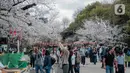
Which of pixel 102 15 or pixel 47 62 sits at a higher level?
pixel 102 15

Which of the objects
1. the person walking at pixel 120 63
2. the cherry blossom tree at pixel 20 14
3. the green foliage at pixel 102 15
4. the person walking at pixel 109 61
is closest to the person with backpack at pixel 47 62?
the person walking at pixel 109 61

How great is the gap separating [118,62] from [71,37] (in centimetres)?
9968

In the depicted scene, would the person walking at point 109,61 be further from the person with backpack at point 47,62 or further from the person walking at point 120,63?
the person with backpack at point 47,62

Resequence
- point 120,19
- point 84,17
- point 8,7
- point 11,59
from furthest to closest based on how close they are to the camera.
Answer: point 84,17 < point 120,19 < point 8,7 < point 11,59

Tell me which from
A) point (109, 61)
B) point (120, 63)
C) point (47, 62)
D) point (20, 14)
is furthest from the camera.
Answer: point (20, 14)

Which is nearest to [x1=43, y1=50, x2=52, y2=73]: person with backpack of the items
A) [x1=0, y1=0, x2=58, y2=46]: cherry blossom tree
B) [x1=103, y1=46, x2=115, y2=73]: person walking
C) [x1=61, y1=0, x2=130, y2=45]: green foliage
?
[x1=103, y1=46, x2=115, y2=73]: person walking

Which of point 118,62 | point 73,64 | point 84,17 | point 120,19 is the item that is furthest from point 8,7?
point 84,17

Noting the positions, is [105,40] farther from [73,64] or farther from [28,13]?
[73,64]

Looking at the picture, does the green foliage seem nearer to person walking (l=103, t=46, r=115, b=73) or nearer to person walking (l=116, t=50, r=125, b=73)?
person walking (l=116, t=50, r=125, b=73)

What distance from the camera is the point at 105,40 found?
81688 millimetres

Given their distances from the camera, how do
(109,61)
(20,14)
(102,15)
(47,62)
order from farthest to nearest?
(102,15), (20,14), (47,62), (109,61)

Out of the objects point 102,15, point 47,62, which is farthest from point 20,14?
point 102,15

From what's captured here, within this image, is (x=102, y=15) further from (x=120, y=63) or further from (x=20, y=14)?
(x=120, y=63)

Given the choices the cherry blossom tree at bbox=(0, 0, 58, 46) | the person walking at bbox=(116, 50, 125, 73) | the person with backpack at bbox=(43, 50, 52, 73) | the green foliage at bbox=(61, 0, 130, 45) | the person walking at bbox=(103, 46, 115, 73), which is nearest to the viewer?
the person walking at bbox=(103, 46, 115, 73)
